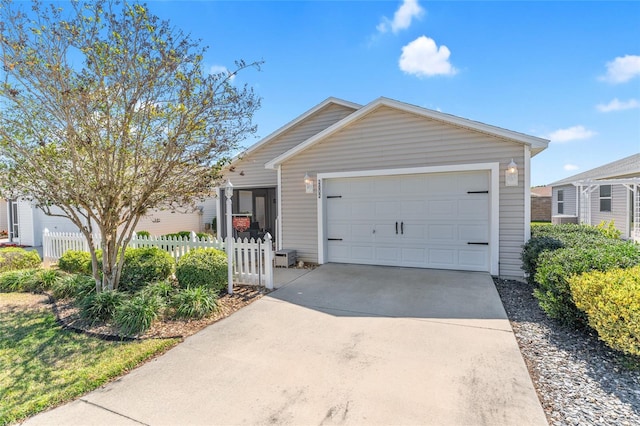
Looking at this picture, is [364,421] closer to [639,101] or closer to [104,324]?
[104,324]

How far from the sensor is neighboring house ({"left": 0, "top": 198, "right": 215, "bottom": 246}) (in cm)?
1380

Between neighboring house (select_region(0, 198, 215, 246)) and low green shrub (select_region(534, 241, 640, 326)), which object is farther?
neighboring house (select_region(0, 198, 215, 246))

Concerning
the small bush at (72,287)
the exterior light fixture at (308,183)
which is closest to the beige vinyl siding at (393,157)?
the exterior light fixture at (308,183)

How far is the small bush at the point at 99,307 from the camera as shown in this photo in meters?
4.51

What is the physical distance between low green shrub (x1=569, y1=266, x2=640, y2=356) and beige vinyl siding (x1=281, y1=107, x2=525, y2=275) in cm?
309

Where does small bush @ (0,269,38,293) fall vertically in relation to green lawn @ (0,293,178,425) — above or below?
above

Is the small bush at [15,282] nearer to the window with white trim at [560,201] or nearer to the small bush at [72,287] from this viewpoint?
the small bush at [72,287]

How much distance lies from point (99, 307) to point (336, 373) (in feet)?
12.4

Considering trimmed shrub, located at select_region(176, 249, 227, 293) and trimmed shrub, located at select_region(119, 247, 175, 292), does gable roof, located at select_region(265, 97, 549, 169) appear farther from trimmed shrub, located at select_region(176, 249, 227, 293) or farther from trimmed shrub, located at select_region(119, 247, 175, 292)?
trimmed shrub, located at select_region(119, 247, 175, 292)

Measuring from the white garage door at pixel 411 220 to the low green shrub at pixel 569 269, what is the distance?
2.60 meters

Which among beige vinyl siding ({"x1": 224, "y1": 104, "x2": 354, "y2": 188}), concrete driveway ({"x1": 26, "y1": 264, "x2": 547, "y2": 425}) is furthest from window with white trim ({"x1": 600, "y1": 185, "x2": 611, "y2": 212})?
concrete driveway ({"x1": 26, "y1": 264, "x2": 547, "y2": 425})

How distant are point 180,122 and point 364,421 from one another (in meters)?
4.82

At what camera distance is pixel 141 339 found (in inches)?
154

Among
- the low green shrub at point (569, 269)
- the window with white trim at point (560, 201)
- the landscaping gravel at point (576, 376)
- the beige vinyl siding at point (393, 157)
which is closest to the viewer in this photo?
the landscaping gravel at point (576, 376)
